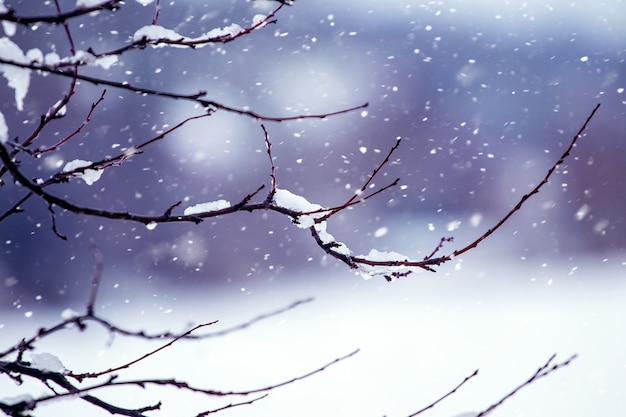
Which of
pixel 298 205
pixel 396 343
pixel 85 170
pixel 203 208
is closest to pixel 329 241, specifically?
pixel 298 205

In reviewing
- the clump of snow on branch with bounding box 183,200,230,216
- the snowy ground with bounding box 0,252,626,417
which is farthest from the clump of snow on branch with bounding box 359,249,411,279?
the snowy ground with bounding box 0,252,626,417

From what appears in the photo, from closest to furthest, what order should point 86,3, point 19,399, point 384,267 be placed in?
point 86,3, point 19,399, point 384,267

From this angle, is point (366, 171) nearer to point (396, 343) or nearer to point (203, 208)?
point (396, 343)

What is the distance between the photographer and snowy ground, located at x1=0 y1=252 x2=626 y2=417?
5.09 meters

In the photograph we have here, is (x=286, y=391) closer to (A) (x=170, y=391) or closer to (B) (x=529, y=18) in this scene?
(A) (x=170, y=391)

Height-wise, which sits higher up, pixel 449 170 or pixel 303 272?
pixel 449 170

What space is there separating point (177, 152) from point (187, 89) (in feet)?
5.76

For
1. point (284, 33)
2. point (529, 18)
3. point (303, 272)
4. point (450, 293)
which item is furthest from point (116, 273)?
point (529, 18)

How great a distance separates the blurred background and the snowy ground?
0.05 m

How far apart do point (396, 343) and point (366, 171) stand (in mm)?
5048

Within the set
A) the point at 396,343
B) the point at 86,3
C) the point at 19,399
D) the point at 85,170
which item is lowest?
the point at 19,399

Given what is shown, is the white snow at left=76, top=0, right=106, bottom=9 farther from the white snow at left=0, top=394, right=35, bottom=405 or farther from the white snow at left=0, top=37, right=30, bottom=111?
the white snow at left=0, top=394, right=35, bottom=405

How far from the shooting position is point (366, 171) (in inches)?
434

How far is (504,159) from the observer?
11266 millimetres
